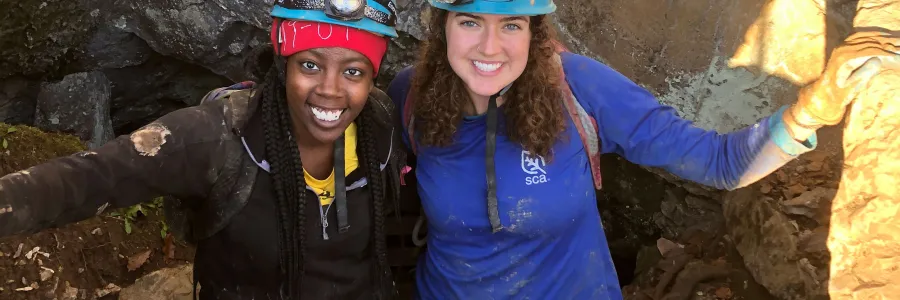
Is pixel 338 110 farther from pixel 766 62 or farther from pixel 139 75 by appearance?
pixel 139 75

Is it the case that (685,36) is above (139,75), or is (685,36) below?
above

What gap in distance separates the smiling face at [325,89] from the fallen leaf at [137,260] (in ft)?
8.10

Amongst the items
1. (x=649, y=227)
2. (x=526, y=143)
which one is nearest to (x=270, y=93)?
(x=526, y=143)

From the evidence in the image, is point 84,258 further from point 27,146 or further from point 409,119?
point 409,119

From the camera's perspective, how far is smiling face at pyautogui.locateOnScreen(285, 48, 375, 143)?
260 cm

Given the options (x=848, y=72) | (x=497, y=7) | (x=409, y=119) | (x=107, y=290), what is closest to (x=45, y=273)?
(x=107, y=290)

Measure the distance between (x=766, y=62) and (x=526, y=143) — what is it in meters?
1.97

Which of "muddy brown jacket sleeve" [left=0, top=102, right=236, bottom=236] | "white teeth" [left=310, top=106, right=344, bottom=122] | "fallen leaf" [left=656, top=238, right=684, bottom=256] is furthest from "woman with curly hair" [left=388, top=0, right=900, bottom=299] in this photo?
"fallen leaf" [left=656, top=238, right=684, bottom=256]

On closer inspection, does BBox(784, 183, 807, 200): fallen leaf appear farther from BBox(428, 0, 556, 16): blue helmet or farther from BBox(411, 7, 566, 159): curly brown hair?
BBox(428, 0, 556, 16): blue helmet

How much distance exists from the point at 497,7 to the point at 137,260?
3136 millimetres

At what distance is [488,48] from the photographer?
2.69 metres

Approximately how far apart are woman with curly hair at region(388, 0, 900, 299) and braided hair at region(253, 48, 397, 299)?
24 centimetres

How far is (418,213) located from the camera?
3.58 meters

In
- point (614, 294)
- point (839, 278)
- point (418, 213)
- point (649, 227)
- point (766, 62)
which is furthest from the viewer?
point (649, 227)
